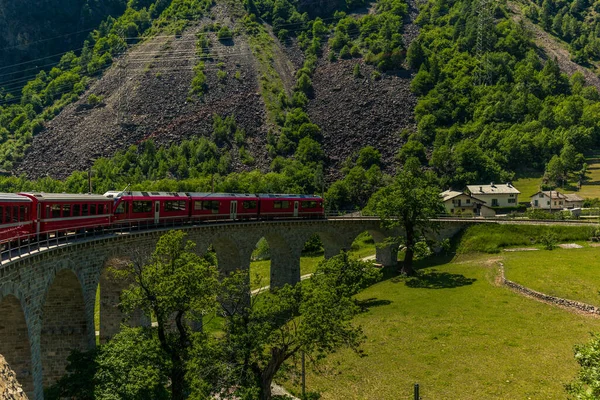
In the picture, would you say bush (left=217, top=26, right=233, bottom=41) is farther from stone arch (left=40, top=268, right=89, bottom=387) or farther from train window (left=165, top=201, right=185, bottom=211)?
stone arch (left=40, top=268, right=89, bottom=387)

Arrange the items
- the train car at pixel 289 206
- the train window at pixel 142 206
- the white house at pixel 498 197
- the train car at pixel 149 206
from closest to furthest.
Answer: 1. the train car at pixel 149 206
2. the train window at pixel 142 206
3. the train car at pixel 289 206
4. the white house at pixel 498 197

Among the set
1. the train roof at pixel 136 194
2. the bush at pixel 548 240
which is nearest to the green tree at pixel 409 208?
the bush at pixel 548 240

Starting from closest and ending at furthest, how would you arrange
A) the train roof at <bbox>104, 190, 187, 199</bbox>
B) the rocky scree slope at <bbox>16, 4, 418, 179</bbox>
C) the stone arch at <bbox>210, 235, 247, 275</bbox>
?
the train roof at <bbox>104, 190, 187, 199</bbox>
the stone arch at <bbox>210, 235, 247, 275</bbox>
the rocky scree slope at <bbox>16, 4, 418, 179</bbox>

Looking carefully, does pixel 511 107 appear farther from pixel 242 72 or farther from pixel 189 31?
pixel 189 31

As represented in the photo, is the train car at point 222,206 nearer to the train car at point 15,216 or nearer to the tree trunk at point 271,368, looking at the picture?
the train car at point 15,216

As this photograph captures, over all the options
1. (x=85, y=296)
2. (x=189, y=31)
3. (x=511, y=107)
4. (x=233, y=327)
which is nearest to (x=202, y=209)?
(x=85, y=296)

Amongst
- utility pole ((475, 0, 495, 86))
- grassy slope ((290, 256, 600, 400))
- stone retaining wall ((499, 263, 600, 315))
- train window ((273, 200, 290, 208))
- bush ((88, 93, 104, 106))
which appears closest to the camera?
grassy slope ((290, 256, 600, 400))

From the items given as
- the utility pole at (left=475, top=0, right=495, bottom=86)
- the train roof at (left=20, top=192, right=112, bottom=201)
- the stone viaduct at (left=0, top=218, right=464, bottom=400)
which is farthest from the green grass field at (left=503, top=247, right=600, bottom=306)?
the utility pole at (left=475, top=0, right=495, bottom=86)

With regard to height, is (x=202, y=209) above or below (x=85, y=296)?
above
